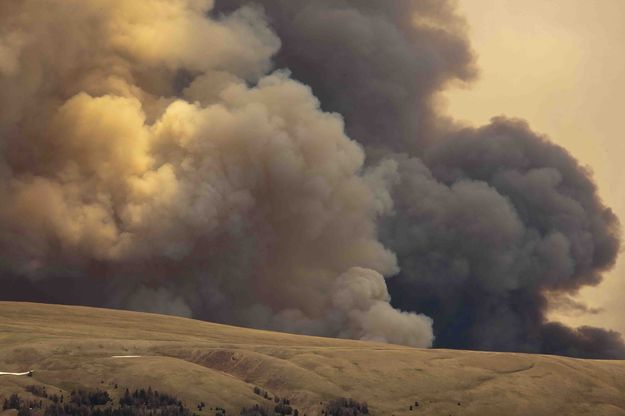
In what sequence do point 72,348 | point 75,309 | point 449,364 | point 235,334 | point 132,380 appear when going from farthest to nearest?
point 75,309, point 235,334, point 449,364, point 72,348, point 132,380

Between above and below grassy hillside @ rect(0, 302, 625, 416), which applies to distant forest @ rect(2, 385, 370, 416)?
below

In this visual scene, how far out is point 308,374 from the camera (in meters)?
78.2

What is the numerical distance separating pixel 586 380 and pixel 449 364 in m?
12.2

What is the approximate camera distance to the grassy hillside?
7162cm

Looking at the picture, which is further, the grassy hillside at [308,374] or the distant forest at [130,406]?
the grassy hillside at [308,374]

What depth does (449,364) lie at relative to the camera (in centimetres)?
8694

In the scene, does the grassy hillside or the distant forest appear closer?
the distant forest

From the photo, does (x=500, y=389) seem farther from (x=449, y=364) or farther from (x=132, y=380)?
(x=132, y=380)

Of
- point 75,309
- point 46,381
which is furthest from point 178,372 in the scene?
point 75,309

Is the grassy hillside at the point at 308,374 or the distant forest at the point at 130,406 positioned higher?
the grassy hillside at the point at 308,374

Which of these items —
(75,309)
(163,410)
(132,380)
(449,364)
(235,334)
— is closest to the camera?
(163,410)

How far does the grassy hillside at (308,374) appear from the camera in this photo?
235 ft

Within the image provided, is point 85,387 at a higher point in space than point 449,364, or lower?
lower

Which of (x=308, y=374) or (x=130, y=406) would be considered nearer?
(x=130, y=406)
